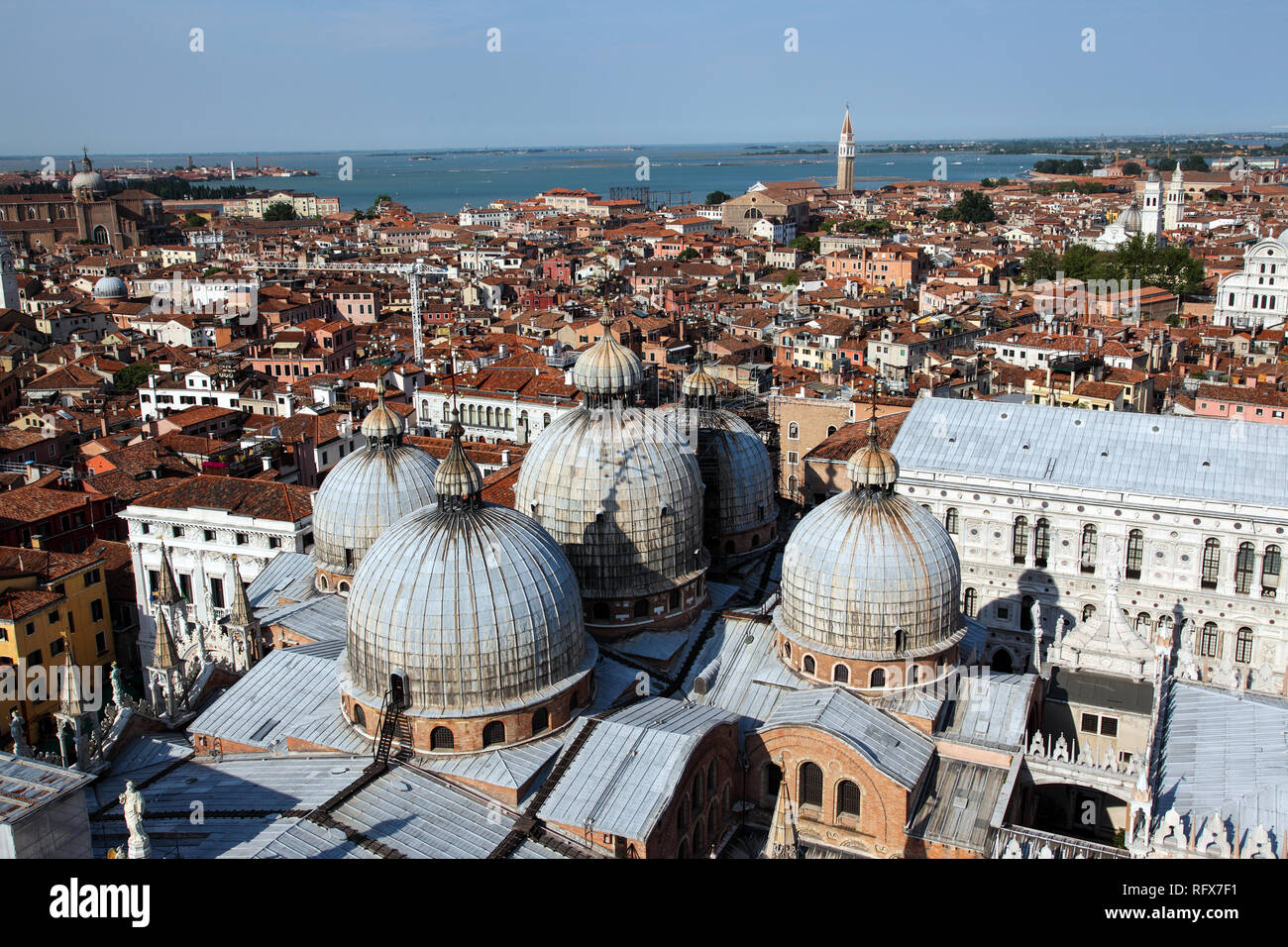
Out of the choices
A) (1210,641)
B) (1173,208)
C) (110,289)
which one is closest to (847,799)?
(1210,641)

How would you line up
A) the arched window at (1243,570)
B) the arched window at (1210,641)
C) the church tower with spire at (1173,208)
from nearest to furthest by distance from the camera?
the arched window at (1243,570) → the arched window at (1210,641) → the church tower with spire at (1173,208)

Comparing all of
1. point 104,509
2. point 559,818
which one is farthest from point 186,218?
point 559,818

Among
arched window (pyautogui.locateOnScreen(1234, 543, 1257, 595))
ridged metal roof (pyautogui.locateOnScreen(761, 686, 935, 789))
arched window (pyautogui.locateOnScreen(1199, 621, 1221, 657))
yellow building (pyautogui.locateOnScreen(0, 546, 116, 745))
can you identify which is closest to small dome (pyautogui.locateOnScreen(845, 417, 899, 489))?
ridged metal roof (pyautogui.locateOnScreen(761, 686, 935, 789))

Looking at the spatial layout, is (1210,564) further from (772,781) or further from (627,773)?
(627,773)

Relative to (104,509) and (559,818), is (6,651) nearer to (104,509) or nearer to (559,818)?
(104,509)

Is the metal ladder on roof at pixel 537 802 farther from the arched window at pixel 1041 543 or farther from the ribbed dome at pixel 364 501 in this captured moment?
the arched window at pixel 1041 543

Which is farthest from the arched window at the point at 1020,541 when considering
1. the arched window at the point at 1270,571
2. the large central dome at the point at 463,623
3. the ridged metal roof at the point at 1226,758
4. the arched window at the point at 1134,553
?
the large central dome at the point at 463,623
